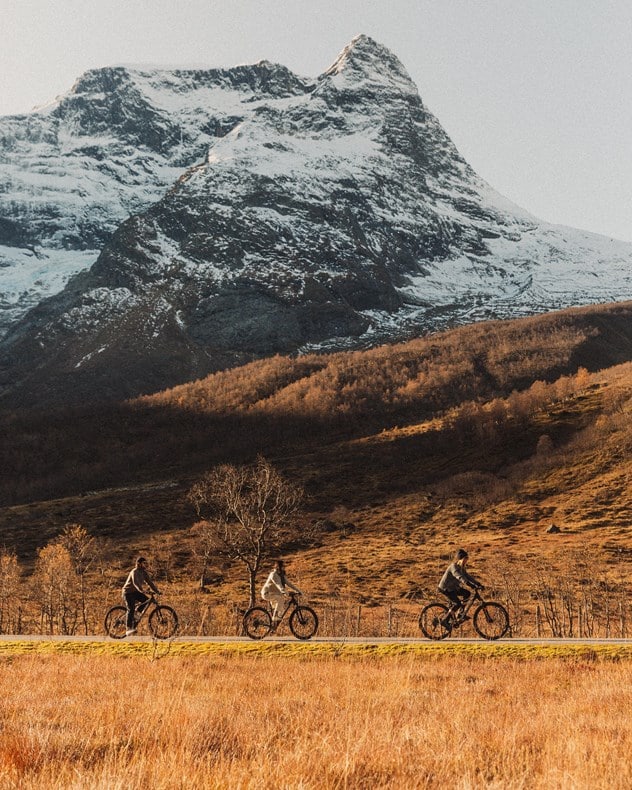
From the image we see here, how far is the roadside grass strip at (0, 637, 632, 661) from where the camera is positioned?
1627cm

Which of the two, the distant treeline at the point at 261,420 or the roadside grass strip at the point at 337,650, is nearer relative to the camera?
the roadside grass strip at the point at 337,650

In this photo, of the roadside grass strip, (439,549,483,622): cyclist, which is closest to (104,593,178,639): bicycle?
the roadside grass strip

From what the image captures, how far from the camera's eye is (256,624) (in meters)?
20.3

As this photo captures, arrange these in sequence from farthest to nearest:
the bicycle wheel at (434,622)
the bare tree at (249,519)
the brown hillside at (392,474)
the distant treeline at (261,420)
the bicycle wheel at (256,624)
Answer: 1. the distant treeline at (261,420)
2. the brown hillside at (392,474)
3. the bare tree at (249,519)
4. the bicycle wheel at (256,624)
5. the bicycle wheel at (434,622)

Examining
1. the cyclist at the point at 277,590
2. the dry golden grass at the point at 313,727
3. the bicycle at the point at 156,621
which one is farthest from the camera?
the cyclist at the point at 277,590

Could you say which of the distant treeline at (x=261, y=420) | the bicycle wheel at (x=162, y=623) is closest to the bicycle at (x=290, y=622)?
the bicycle wheel at (x=162, y=623)

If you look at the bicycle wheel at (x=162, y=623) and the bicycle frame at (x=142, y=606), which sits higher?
the bicycle frame at (x=142, y=606)

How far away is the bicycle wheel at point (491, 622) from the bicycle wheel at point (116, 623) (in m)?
9.84

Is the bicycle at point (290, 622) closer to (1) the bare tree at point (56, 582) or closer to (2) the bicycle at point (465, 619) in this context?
(2) the bicycle at point (465, 619)

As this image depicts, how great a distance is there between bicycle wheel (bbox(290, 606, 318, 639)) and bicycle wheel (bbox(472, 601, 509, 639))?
448 cm

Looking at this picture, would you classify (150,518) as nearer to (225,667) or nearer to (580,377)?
(225,667)

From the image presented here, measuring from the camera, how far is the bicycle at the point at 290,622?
20.1m

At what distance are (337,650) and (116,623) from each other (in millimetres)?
7069

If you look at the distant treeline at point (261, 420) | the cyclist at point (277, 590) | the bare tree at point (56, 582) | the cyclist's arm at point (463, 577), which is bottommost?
the bare tree at point (56, 582)
